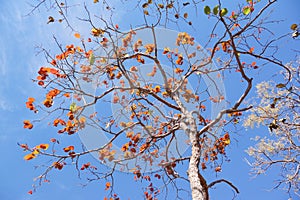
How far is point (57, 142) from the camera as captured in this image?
353 cm

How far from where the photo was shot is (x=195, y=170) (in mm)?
2812

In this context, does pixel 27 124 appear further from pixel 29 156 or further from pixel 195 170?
pixel 195 170

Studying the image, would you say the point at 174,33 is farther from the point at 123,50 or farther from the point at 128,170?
the point at 128,170

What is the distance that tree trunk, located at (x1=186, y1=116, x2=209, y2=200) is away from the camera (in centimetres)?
258

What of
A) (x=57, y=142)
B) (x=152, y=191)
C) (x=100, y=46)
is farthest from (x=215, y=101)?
(x=57, y=142)

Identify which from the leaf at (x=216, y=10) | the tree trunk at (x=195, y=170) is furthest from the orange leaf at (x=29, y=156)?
the leaf at (x=216, y=10)

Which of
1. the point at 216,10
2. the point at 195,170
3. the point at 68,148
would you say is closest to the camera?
the point at 216,10

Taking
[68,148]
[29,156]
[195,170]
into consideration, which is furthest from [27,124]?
[195,170]

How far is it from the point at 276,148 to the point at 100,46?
17.3ft

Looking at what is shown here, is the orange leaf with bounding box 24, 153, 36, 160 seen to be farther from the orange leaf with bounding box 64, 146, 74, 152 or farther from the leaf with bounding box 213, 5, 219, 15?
the leaf with bounding box 213, 5, 219, 15

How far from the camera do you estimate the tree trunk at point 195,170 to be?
2.58 m

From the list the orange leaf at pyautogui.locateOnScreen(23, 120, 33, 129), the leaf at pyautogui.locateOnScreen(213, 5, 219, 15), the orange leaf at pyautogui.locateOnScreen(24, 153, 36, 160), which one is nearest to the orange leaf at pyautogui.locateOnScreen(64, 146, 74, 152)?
the orange leaf at pyautogui.locateOnScreen(24, 153, 36, 160)

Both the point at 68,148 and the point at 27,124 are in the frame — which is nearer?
the point at 27,124

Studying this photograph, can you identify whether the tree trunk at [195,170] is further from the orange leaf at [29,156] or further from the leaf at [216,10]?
the orange leaf at [29,156]
